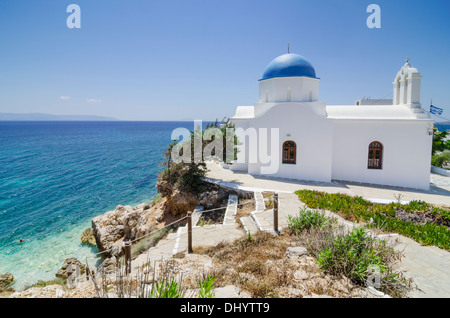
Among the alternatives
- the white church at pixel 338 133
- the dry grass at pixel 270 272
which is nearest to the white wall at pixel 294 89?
the white church at pixel 338 133

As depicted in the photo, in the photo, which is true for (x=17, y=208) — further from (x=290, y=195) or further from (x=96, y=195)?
(x=290, y=195)

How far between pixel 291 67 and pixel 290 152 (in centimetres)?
557

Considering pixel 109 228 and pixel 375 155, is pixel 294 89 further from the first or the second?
pixel 109 228

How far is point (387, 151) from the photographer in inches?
565

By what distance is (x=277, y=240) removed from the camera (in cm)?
700

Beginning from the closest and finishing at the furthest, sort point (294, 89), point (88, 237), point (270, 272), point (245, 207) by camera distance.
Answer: point (270, 272), point (245, 207), point (88, 237), point (294, 89)

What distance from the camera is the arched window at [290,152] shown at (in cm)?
1544

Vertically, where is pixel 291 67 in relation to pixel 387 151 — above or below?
above

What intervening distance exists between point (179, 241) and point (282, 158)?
9509 millimetres

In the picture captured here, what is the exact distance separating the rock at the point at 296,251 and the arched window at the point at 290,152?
9.80 metres

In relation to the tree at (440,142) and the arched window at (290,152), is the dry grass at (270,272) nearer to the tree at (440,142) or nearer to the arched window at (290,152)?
the arched window at (290,152)

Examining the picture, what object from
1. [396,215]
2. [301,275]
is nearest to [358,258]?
[301,275]

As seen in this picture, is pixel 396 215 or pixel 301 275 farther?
pixel 396 215

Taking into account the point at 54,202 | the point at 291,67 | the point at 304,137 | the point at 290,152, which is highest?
the point at 291,67
